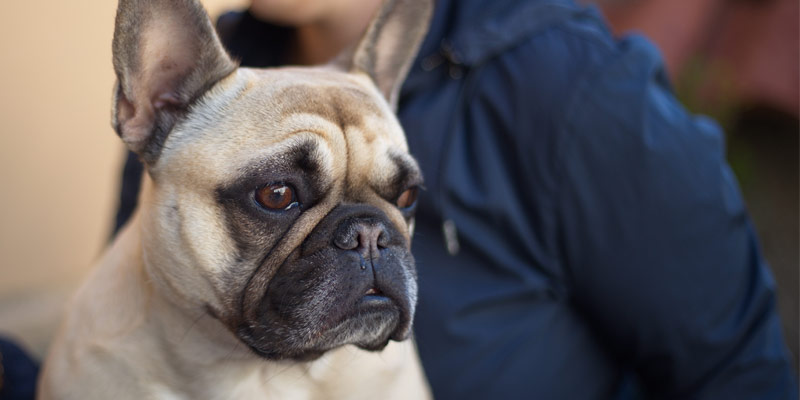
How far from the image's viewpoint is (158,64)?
3.89ft

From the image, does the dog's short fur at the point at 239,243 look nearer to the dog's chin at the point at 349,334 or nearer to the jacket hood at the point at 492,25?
the dog's chin at the point at 349,334

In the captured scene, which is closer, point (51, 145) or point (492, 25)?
point (492, 25)

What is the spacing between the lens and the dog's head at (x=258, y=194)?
1104 mm

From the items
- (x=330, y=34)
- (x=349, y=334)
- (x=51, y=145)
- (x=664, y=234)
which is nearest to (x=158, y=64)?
(x=349, y=334)

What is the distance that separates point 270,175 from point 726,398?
3.58 ft

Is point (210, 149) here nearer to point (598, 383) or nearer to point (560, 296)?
point (560, 296)

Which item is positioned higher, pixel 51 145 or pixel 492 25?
pixel 492 25

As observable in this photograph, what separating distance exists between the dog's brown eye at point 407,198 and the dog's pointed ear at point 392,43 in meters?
0.25

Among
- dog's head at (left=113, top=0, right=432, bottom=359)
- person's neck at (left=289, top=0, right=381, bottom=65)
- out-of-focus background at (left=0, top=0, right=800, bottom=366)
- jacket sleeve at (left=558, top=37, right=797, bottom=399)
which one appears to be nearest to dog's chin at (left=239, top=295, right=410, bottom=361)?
dog's head at (left=113, top=0, right=432, bottom=359)

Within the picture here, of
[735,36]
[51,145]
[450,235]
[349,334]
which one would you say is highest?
[349,334]

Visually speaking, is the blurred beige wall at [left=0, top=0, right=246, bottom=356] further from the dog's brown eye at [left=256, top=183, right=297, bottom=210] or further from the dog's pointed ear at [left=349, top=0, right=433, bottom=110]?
the dog's brown eye at [left=256, top=183, right=297, bottom=210]

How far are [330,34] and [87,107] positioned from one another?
1.29 m

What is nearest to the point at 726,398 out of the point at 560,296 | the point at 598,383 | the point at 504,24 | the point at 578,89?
the point at 598,383

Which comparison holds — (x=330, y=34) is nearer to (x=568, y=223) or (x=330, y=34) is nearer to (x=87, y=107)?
(x=568, y=223)
